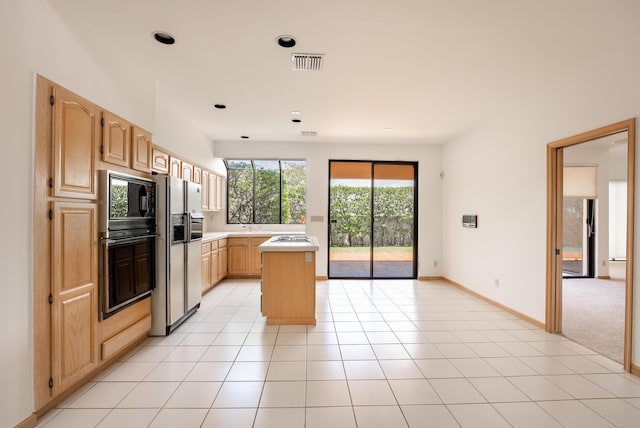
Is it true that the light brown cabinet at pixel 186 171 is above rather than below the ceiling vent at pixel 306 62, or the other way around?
below

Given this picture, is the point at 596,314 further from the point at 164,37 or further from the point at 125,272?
the point at 164,37

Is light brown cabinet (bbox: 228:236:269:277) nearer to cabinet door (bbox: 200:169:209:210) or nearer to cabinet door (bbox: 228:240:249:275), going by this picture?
cabinet door (bbox: 228:240:249:275)

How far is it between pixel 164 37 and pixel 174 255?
215 cm

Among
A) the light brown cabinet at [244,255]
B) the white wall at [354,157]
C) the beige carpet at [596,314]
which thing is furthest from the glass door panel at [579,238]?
the light brown cabinet at [244,255]

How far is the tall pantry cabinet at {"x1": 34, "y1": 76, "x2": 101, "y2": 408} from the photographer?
1.83 metres

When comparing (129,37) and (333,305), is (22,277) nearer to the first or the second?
(129,37)

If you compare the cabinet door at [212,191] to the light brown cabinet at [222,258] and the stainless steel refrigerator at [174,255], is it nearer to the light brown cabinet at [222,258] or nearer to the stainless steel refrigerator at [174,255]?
the light brown cabinet at [222,258]

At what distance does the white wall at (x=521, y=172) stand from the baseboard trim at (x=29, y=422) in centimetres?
442

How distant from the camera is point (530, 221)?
11.8 feet

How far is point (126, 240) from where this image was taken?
263 centimetres

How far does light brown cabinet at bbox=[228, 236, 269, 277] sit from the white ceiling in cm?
259

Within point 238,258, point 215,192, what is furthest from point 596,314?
point 215,192

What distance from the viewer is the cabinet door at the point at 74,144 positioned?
1.93 meters

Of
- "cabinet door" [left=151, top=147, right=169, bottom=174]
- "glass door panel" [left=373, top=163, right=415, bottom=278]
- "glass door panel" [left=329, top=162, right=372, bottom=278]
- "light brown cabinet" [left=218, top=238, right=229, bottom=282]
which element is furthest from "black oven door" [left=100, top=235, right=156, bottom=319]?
"glass door panel" [left=373, top=163, right=415, bottom=278]
